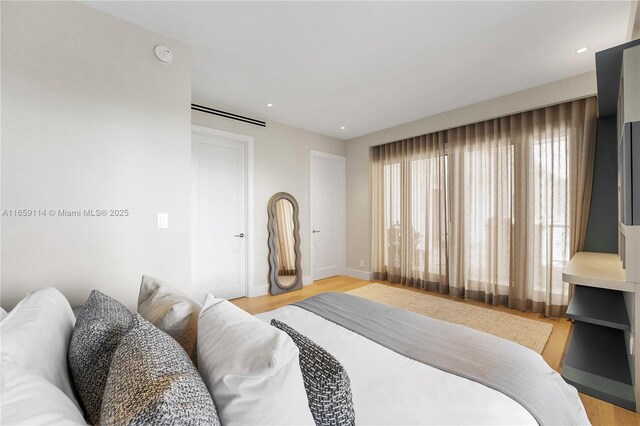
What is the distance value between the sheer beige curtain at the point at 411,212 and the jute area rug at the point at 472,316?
0.44m

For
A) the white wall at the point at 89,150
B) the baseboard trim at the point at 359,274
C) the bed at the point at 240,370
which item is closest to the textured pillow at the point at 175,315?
the bed at the point at 240,370

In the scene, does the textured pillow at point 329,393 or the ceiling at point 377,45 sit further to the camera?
the ceiling at point 377,45

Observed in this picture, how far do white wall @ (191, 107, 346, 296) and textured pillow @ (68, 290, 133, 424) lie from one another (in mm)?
3058

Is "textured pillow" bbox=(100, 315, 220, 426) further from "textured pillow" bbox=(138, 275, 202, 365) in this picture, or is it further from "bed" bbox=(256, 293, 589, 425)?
"bed" bbox=(256, 293, 589, 425)

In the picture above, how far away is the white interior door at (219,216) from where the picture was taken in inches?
141

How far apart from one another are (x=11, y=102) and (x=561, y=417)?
303 centimetres

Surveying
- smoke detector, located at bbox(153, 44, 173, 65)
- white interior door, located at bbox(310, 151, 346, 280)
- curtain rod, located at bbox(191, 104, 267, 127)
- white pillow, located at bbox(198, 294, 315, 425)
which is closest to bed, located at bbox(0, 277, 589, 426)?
white pillow, located at bbox(198, 294, 315, 425)

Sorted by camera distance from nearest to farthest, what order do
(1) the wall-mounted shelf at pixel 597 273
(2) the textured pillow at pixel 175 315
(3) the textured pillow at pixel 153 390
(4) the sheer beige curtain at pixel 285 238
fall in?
(3) the textured pillow at pixel 153 390 < (2) the textured pillow at pixel 175 315 < (1) the wall-mounted shelf at pixel 597 273 < (4) the sheer beige curtain at pixel 285 238

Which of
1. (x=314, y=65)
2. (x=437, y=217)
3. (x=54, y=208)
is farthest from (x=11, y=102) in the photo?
(x=437, y=217)

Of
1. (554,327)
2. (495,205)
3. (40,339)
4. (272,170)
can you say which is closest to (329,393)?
(40,339)

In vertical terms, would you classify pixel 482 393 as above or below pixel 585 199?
below

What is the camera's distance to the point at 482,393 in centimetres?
100

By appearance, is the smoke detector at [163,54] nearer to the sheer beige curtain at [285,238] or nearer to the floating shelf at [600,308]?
the sheer beige curtain at [285,238]

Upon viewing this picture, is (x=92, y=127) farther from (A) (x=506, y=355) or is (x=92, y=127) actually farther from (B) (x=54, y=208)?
(A) (x=506, y=355)
